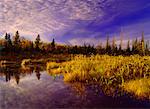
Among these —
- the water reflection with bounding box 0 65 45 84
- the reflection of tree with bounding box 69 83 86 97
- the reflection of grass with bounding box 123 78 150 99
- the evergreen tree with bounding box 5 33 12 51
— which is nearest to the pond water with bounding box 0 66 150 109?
the reflection of tree with bounding box 69 83 86 97

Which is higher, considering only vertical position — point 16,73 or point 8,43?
point 8,43

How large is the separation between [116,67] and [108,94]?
2.59m

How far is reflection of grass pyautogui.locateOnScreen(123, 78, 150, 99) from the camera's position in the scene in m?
7.63

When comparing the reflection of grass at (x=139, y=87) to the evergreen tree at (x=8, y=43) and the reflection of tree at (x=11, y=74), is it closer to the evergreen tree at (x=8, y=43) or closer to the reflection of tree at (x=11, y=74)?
the reflection of tree at (x=11, y=74)

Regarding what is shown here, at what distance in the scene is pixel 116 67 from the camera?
1029 centimetres

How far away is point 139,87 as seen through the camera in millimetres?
7926

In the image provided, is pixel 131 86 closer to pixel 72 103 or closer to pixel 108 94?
pixel 108 94

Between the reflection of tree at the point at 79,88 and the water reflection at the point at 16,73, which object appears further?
the water reflection at the point at 16,73

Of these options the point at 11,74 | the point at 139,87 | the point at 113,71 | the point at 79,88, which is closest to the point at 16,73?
the point at 11,74

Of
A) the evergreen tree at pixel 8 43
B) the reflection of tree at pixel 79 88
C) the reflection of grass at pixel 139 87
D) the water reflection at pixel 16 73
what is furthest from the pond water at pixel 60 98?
the evergreen tree at pixel 8 43

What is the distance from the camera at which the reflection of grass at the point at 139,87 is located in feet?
25.0

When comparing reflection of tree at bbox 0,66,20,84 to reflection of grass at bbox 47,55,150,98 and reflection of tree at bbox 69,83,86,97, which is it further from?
reflection of tree at bbox 69,83,86,97

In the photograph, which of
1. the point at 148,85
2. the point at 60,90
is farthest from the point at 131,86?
the point at 60,90

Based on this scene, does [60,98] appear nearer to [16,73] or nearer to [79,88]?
[79,88]
